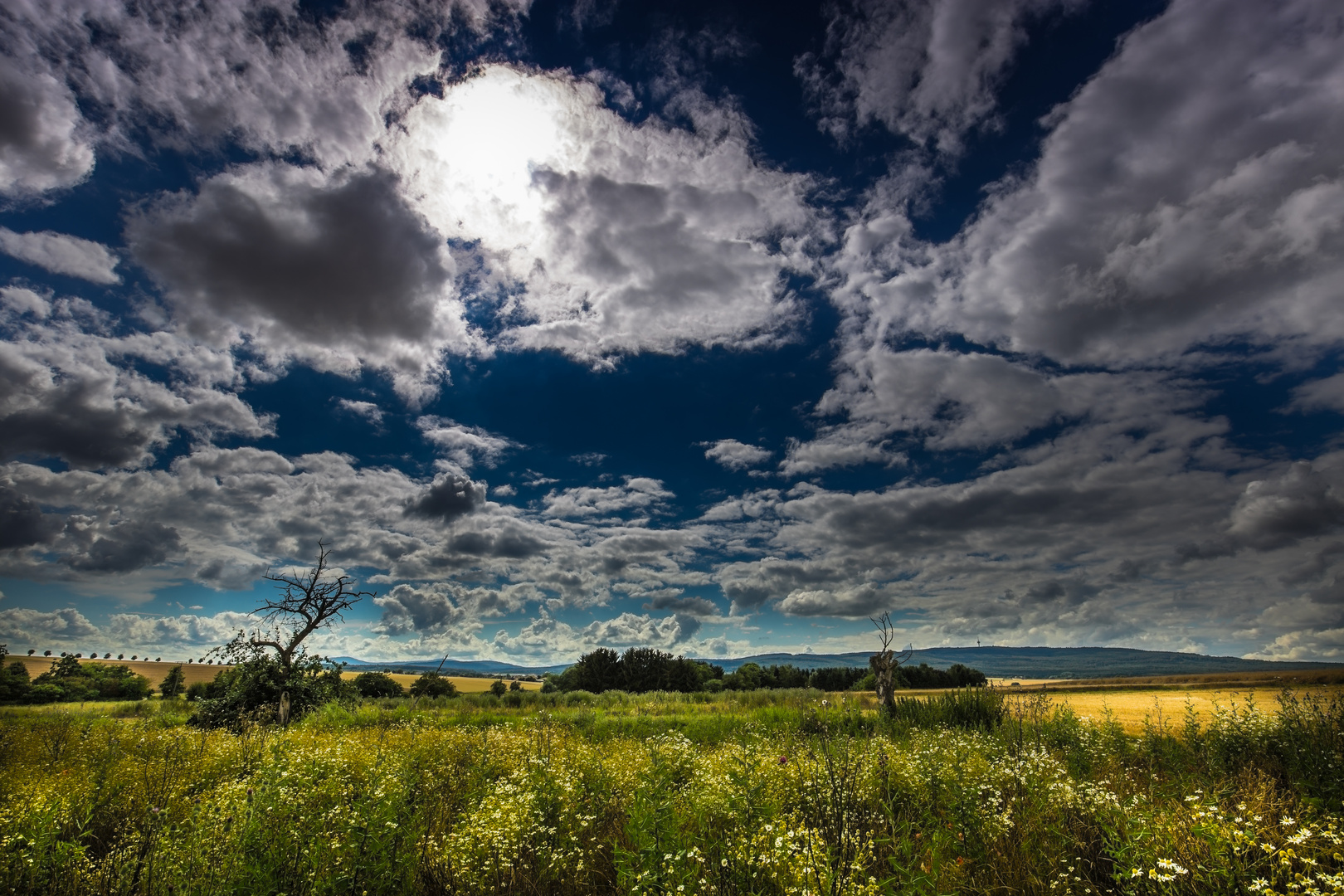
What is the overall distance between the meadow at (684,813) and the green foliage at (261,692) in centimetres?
507

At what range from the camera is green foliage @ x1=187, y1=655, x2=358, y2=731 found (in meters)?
20.8

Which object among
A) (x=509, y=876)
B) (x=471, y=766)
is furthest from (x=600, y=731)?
(x=509, y=876)

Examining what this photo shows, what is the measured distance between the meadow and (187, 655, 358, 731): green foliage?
16.6ft

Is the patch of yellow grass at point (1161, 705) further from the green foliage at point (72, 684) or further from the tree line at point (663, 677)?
the green foliage at point (72, 684)

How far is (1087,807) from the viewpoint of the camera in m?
7.67

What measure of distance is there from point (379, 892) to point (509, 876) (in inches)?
56.3

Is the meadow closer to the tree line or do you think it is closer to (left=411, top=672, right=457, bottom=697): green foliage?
(left=411, top=672, right=457, bottom=697): green foliage

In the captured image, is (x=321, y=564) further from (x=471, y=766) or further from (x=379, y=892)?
(x=379, y=892)

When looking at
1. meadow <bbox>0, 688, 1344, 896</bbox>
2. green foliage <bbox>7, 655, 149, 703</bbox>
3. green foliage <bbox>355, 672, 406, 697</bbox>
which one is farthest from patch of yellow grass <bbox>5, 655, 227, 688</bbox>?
meadow <bbox>0, 688, 1344, 896</bbox>

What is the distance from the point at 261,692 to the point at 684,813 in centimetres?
2160

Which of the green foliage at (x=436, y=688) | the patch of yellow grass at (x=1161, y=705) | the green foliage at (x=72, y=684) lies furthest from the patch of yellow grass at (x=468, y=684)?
the patch of yellow grass at (x=1161, y=705)

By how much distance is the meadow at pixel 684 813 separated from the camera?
545 cm

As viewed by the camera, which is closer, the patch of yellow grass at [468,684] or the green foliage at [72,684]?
the green foliage at [72,684]

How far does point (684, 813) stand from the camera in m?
7.97
